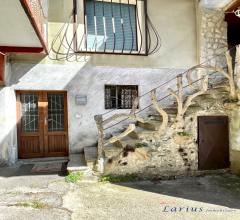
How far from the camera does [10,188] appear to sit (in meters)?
5.61

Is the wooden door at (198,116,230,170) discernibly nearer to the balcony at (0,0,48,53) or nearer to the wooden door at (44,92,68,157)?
the wooden door at (44,92,68,157)

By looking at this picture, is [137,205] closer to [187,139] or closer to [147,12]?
[187,139]

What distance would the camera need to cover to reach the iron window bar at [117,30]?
806cm

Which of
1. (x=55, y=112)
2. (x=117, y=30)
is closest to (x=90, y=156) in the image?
(x=55, y=112)

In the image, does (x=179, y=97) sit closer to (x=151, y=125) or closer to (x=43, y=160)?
(x=151, y=125)

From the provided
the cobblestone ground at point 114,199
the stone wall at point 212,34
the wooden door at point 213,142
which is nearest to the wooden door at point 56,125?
the cobblestone ground at point 114,199

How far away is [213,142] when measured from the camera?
7410 mm

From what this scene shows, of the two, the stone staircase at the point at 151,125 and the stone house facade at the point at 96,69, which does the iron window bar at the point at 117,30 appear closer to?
the stone house facade at the point at 96,69

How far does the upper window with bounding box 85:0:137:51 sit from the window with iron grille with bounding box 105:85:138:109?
121cm

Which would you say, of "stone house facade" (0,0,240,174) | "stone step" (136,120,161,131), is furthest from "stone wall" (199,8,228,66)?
"stone step" (136,120,161,131)

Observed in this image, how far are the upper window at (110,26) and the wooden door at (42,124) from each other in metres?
2.00

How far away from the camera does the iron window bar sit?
26.5 ft

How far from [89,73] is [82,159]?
2.55 meters

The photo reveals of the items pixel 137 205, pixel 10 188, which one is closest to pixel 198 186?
pixel 137 205
